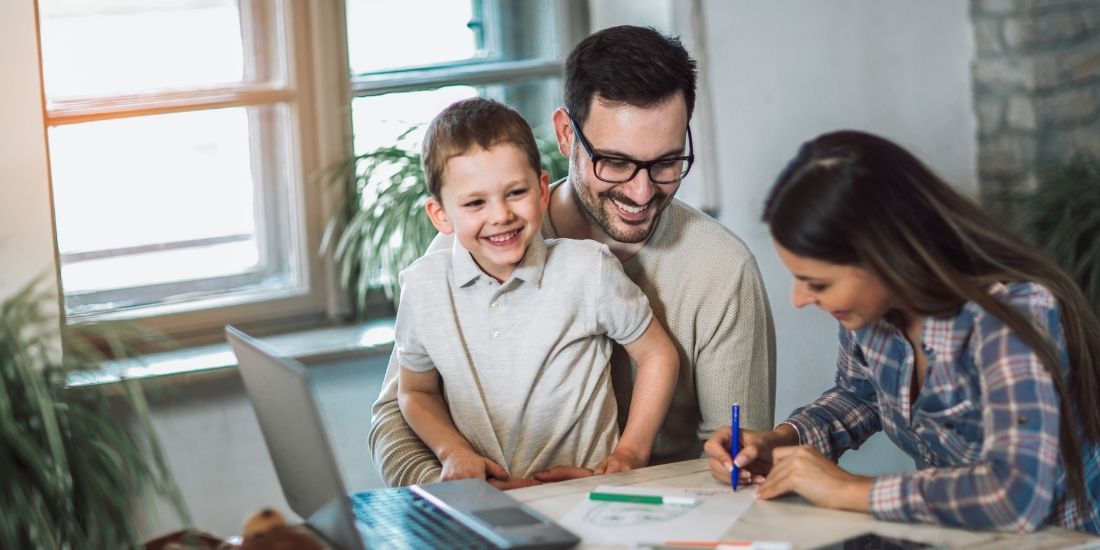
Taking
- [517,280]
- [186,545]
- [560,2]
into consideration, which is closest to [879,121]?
[560,2]

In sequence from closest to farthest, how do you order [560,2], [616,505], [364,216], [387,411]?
1. [616,505]
2. [387,411]
3. [364,216]
4. [560,2]

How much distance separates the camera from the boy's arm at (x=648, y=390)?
2.03m

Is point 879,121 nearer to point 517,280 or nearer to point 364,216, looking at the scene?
point 364,216

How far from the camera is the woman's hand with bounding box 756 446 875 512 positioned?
5.16 feet

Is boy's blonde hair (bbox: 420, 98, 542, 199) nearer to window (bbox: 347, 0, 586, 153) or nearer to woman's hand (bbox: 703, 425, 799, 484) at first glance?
woman's hand (bbox: 703, 425, 799, 484)

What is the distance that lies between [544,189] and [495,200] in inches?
9.2

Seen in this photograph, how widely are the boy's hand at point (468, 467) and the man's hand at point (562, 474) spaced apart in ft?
0.20

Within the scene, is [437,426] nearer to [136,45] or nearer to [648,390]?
[648,390]

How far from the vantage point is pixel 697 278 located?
225cm

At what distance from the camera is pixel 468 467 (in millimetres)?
1973

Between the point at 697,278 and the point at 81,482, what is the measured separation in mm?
1160

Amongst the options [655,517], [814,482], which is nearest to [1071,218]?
[814,482]

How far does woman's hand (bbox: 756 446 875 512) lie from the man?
0.49m

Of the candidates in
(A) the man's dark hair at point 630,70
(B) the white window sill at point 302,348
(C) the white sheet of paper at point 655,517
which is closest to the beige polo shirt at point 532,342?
(A) the man's dark hair at point 630,70
